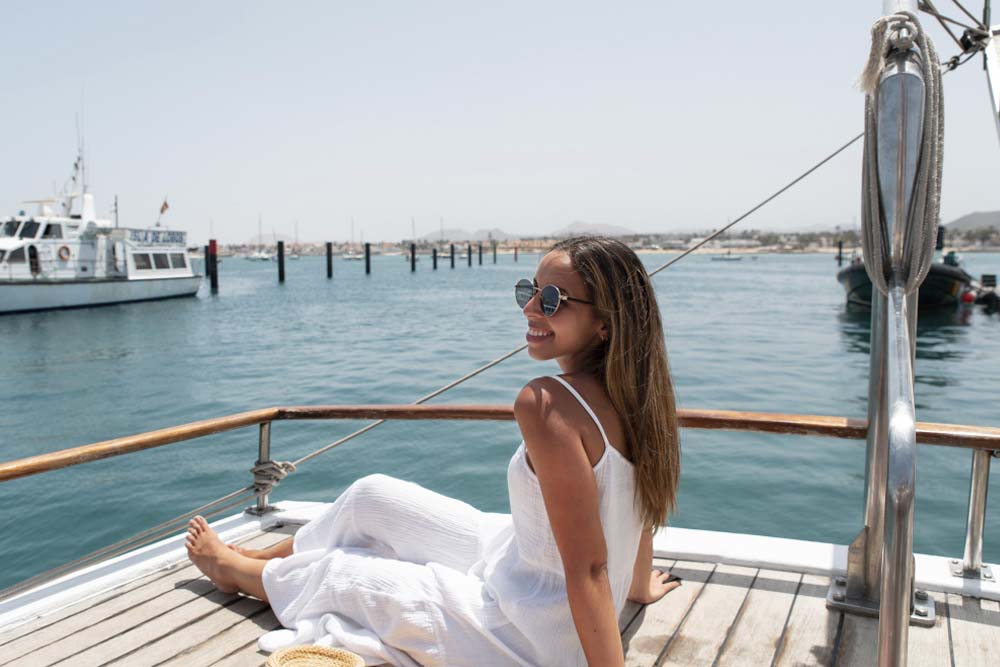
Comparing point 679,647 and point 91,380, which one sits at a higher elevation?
point 679,647

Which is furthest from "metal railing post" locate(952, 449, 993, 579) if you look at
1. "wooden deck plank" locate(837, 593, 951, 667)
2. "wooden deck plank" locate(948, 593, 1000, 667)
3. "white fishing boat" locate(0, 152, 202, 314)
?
"white fishing boat" locate(0, 152, 202, 314)

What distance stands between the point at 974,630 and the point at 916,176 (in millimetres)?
1225

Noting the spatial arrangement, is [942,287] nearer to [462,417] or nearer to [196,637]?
[462,417]

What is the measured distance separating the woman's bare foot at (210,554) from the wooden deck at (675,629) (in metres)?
0.06

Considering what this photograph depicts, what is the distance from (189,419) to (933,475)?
9928mm

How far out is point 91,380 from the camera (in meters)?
15.8

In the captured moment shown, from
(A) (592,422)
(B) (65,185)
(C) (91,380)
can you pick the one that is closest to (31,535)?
(A) (592,422)

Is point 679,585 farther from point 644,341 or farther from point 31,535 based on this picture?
point 31,535

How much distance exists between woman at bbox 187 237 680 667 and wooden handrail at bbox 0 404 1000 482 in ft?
2.72

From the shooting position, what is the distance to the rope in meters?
1.89

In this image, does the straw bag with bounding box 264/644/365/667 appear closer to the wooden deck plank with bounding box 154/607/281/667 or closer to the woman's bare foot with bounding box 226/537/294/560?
the wooden deck plank with bounding box 154/607/281/667

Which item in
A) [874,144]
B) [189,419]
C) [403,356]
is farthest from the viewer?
[403,356]

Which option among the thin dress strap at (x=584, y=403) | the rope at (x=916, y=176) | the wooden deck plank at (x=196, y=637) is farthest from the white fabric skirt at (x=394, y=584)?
the rope at (x=916, y=176)

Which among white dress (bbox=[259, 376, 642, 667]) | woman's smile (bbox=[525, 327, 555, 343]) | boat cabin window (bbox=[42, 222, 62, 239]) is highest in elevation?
boat cabin window (bbox=[42, 222, 62, 239])
